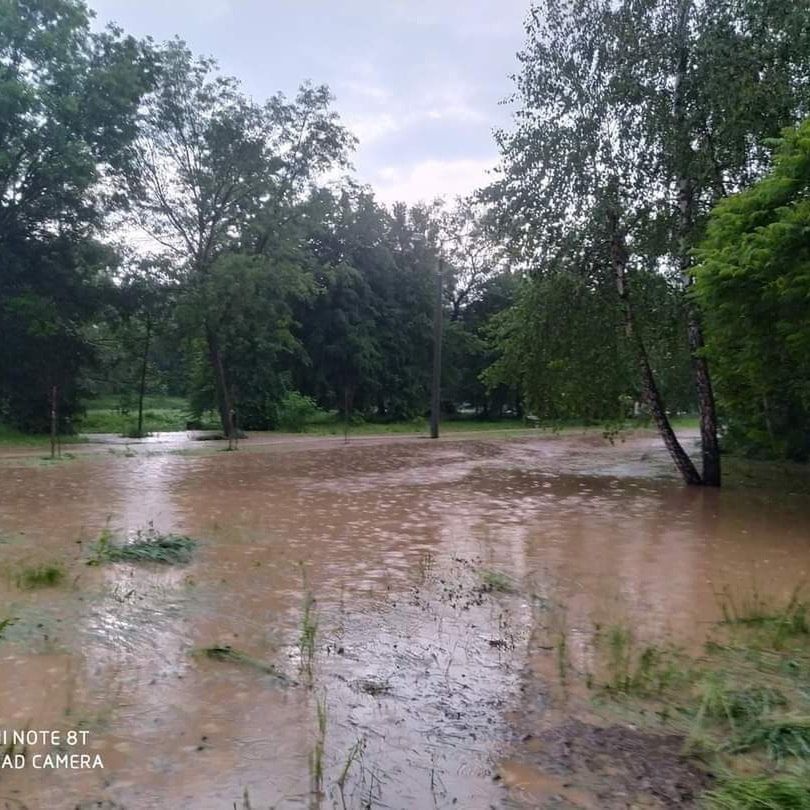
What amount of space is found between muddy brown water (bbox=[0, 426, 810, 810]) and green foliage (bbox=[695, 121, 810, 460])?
9.15 feet

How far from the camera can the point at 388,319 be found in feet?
164

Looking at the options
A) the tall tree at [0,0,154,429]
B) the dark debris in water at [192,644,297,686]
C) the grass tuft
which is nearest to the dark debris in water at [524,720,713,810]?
the grass tuft

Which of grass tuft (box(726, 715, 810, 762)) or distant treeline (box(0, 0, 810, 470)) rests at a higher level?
distant treeline (box(0, 0, 810, 470))

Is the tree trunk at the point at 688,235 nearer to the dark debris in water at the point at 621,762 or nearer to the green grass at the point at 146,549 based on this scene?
the green grass at the point at 146,549

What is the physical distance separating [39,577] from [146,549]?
1643 millimetres

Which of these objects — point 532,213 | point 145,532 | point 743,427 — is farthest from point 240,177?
point 145,532

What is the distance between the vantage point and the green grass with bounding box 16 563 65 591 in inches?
300

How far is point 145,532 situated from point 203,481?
7.02 m

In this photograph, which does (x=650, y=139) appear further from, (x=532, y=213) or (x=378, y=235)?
(x=378, y=235)

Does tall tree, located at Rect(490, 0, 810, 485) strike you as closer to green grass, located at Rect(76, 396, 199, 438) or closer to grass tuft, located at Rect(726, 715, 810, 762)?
grass tuft, located at Rect(726, 715, 810, 762)

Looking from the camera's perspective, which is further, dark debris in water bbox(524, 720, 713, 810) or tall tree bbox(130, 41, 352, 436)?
tall tree bbox(130, 41, 352, 436)

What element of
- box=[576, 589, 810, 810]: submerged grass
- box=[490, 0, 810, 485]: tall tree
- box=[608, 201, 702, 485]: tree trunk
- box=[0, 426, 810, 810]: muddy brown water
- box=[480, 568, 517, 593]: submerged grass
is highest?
box=[490, 0, 810, 485]: tall tree

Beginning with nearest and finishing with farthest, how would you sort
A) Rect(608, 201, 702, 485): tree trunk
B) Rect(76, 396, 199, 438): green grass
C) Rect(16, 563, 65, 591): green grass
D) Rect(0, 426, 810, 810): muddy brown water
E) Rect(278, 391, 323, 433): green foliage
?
Rect(0, 426, 810, 810): muddy brown water < Rect(16, 563, 65, 591): green grass < Rect(608, 201, 702, 485): tree trunk < Rect(76, 396, 199, 438): green grass < Rect(278, 391, 323, 433): green foliage

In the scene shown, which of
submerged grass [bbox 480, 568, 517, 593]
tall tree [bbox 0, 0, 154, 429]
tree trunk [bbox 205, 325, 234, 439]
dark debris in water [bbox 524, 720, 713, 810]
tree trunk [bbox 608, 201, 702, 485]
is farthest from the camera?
tree trunk [bbox 205, 325, 234, 439]
